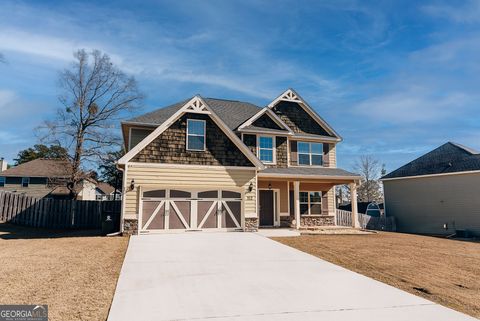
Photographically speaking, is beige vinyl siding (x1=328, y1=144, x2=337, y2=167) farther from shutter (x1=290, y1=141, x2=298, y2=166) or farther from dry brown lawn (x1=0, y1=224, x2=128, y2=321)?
dry brown lawn (x1=0, y1=224, x2=128, y2=321)

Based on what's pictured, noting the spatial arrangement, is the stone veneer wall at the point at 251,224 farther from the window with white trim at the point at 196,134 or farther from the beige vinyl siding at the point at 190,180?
the window with white trim at the point at 196,134

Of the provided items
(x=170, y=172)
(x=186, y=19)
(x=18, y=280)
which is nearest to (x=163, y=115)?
(x=170, y=172)

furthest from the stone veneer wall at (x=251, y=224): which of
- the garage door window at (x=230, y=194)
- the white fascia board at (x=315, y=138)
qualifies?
the white fascia board at (x=315, y=138)

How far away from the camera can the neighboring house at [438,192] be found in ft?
64.3

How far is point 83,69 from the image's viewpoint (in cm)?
2356

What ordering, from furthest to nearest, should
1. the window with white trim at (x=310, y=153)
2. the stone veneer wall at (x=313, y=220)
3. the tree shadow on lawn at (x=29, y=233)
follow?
the window with white trim at (x=310, y=153), the stone veneer wall at (x=313, y=220), the tree shadow on lawn at (x=29, y=233)

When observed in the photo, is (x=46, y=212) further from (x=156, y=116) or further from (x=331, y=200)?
(x=331, y=200)

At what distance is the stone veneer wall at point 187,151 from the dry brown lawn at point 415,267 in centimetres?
453

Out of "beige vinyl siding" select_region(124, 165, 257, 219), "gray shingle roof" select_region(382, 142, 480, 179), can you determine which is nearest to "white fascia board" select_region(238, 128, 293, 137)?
"beige vinyl siding" select_region(124, 165, 257, 219)

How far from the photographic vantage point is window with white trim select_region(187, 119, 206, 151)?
14.0 m

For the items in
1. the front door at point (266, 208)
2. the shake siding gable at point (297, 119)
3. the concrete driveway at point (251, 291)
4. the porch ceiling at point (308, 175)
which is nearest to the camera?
the concrete driveway at point (251, 291)

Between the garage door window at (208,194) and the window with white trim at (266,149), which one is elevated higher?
the window with white trim at (266,149)

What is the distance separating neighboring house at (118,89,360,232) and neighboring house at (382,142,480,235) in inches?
328

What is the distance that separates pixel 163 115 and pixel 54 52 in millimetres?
5769
